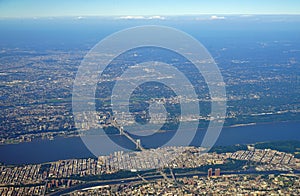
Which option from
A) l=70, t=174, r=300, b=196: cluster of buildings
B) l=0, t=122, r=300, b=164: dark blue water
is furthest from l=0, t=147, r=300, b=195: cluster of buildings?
l=0, t=122, r=300, b=164: dark blue water

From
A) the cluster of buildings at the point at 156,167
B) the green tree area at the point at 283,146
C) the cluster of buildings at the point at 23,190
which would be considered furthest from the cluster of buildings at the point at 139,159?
the green tree area at the point at 283,146

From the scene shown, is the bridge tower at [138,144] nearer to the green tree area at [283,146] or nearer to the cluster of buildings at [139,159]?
the cluster of buildings at [139,159]

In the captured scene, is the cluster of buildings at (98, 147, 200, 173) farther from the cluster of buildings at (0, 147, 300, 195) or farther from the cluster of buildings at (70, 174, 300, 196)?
the cluster of buildings at (70, 174, 300, 196)

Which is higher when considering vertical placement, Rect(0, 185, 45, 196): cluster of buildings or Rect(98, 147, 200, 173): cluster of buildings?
Rect(98, 147, 200, 173): cluster of buildings

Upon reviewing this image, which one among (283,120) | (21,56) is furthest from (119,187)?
(21,56)

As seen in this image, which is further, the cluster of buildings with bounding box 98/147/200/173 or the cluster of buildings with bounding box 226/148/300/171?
the cluster of buildings with bounding box 226/148/300/171

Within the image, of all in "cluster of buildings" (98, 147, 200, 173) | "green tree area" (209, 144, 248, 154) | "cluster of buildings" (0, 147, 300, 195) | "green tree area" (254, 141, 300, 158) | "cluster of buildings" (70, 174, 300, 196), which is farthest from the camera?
"green tree area" (254, 141, 300, 158)

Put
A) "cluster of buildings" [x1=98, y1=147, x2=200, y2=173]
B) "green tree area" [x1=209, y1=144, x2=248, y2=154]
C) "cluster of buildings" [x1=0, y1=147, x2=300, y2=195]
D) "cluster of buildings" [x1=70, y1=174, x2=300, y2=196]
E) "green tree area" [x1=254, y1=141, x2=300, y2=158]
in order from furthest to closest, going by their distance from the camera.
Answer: "green tree area" [x1=254, y1=141, x2=300, y2=158] < "green tree area" [x1=209, y1=144, x2=248, y2=154] < "cluster of buildings" [x1=98, y1=147, x2=200, y2=173] < "cluster of buildings" [x1=0, y1=147, x2=300, y2=195] < "cluster of buildings" [x1=70, y1=174, x2=300, y2=196]

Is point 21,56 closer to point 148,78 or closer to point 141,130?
point 148,78
